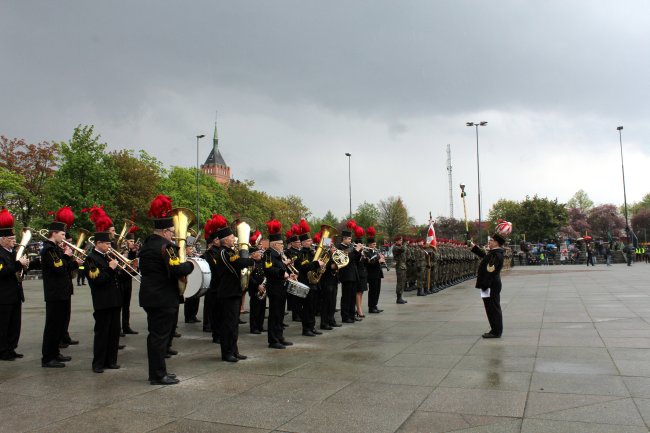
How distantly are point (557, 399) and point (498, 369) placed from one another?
147 centimetres

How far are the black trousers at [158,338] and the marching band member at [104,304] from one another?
109 cm

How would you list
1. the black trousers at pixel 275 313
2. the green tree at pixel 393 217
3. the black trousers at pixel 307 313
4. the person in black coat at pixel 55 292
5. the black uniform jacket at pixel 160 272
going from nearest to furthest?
the black uniform jacket at pixel 160 272 < the person in black coat at pixel 55 292 < the black trousers at pixel 275 313 < the black trousers at pixel 307 313 < the green tree at pixel 393 217

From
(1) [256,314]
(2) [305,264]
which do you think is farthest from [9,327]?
(2) [305,264]

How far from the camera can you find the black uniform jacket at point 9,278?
317 inches

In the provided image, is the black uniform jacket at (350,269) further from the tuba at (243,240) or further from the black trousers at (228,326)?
the black trousers at (228,326)

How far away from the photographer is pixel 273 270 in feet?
29.3

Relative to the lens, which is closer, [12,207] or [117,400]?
[117,400]

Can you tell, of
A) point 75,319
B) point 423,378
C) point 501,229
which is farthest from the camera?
point 75,319

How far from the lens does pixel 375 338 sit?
9.66 metres

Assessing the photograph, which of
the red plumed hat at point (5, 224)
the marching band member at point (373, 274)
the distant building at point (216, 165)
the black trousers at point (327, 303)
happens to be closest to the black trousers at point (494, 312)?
the black trousers at point (327, 303)

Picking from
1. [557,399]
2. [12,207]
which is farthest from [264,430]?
[12,207]

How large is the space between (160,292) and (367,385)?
2915mm

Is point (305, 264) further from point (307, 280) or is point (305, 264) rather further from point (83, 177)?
point (83, 177)

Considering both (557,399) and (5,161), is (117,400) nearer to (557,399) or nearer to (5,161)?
(557,399)
